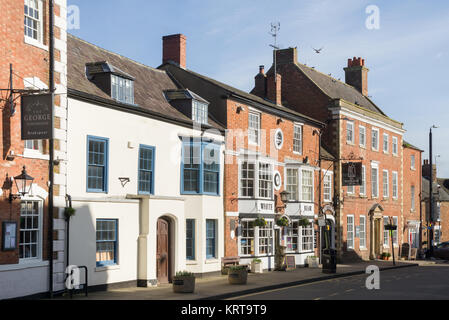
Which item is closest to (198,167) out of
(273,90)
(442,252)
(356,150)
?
(273,90)

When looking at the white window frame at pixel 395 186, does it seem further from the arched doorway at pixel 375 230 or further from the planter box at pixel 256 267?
the planter box at pixel 256 267

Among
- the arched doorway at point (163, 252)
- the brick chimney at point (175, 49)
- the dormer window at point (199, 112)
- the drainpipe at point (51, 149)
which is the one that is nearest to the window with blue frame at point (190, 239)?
the arched doorway at point (163, 252)

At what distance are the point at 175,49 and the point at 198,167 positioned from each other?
27.7ft

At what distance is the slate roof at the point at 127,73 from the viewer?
72.1ft

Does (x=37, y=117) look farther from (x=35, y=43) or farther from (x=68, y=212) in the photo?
(x=68, y=212)

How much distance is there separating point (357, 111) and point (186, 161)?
769 inches

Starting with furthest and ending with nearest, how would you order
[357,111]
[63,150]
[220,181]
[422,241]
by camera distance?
[422,241]
[357,111]
[220,181]
[63,150]

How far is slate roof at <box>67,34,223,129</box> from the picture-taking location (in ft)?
72.1

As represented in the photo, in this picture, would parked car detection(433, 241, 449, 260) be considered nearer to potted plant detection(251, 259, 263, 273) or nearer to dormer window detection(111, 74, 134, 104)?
potted plant detection(251, 259, 263, 273)

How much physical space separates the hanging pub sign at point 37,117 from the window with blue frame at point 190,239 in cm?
1048

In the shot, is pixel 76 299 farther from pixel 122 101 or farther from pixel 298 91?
pixel 298 91

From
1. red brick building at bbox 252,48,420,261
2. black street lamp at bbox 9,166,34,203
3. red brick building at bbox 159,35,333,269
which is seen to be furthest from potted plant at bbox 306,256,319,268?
black street lamp at bbox 9,166,34,203

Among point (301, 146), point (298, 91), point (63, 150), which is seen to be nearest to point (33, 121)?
point (63, 150)
